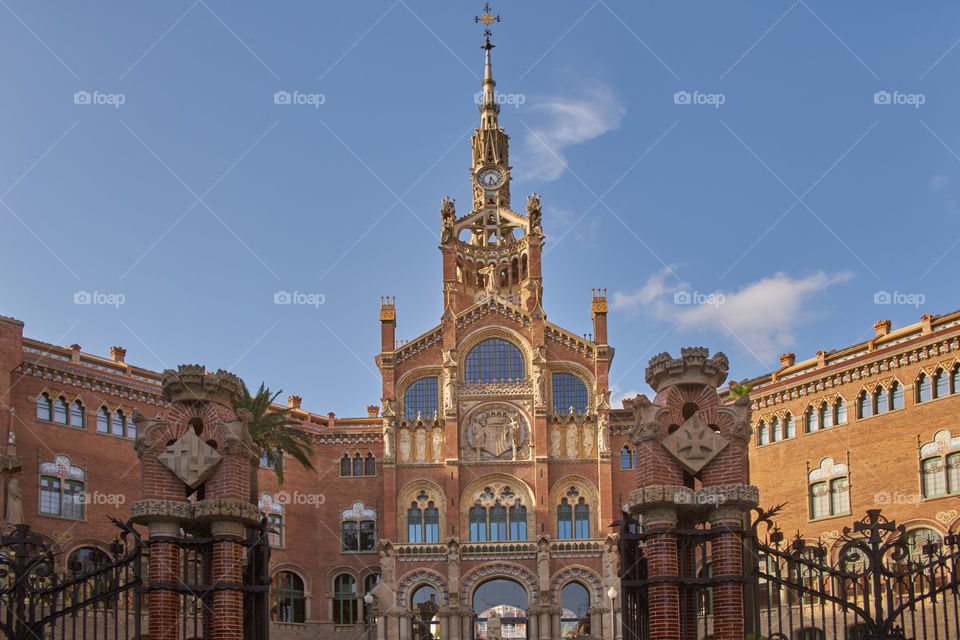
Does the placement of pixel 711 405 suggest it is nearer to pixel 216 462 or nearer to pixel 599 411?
pixel 216 462

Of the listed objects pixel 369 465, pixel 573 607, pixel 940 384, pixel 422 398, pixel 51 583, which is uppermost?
pixel 422 398

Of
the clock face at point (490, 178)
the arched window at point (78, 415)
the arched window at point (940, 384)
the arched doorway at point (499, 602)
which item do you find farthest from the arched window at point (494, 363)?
the arched window at point (940, 384)

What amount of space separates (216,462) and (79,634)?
119ft

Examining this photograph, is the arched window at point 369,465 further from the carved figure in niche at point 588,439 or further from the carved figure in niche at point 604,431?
the carved figure in niche at point 604,431

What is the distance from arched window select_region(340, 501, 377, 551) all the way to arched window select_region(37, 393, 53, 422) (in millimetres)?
19214

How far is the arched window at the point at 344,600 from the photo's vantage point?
69.7m

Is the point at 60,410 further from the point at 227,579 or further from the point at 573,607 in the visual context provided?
the point at 227,579

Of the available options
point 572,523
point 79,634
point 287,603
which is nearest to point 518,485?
point 572,523

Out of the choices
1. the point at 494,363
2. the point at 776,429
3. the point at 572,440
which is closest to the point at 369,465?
the point at 494,363

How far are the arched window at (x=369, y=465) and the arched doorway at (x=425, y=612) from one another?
326 inches

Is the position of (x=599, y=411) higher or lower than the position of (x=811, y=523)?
higher

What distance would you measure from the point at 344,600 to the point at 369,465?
25.5ft

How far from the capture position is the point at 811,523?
60.4 meters

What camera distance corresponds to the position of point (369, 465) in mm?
72000
